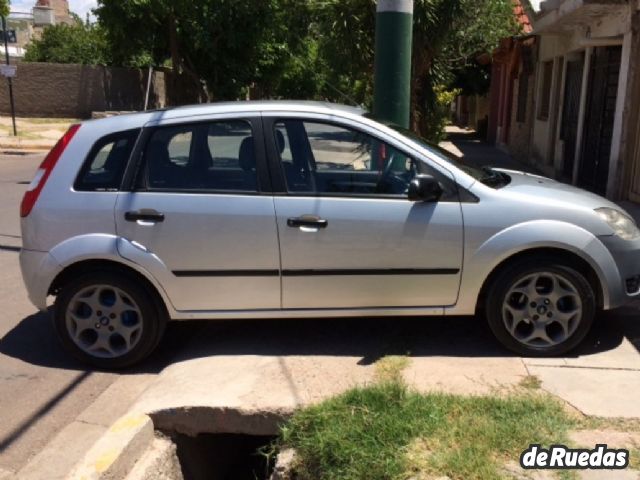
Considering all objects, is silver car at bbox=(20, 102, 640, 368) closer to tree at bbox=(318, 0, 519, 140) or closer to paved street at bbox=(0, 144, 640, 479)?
paved street at bbox=(0, 144, 640, 479)

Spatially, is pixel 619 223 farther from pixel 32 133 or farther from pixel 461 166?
pixel 32 133

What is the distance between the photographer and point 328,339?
5.00 metres

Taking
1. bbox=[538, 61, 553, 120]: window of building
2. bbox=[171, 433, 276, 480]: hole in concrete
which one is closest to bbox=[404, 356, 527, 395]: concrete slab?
bbox=[171, 433, 276, 480]: hole in concrete

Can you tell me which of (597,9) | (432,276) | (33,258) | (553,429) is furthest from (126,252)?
(597,9)

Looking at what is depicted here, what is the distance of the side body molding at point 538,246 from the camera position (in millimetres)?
4438

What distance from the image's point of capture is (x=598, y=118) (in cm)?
1186

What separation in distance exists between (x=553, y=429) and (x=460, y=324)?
71.6 inches

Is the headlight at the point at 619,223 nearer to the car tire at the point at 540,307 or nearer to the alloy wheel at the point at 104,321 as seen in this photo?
the car tire at the point at 540,307

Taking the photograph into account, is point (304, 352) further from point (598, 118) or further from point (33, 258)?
point (598, 118)

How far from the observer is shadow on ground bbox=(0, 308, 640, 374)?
15.7ft

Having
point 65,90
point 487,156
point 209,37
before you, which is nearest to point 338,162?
point 487,156

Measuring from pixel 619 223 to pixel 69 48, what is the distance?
33.3m

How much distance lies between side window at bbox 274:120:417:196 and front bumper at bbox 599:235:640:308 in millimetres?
1392

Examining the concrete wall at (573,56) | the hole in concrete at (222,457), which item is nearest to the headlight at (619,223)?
the hole in concrete at (222,457)
